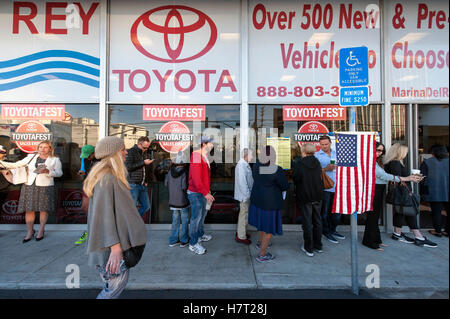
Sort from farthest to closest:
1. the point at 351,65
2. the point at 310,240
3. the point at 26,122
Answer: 1. the point at 26,122
2. the point at 310,240
3. the point at 351,65

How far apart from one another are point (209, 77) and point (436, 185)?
526cm

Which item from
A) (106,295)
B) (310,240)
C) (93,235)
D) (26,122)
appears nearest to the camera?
(93,235)

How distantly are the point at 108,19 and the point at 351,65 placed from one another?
17.7 feet

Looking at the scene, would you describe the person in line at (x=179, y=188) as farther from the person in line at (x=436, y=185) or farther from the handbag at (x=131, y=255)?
the person in line at (x=436, y=185)

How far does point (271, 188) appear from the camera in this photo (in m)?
3.56

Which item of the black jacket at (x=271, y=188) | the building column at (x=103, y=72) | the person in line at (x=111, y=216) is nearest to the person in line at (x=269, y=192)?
the black jacket at (x=271, y=188)

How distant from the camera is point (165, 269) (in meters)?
3.49

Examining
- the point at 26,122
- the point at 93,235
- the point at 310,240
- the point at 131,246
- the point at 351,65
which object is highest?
the point at 351,65

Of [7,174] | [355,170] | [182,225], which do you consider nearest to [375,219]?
[355,170]

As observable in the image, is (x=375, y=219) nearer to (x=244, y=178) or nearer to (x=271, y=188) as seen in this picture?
(x=271, y=188)

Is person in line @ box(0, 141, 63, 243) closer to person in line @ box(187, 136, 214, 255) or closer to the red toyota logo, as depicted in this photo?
person in line @ box(187, 136, 214, 255)

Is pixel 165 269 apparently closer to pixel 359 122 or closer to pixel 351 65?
pixel 351 65

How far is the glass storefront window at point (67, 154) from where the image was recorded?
5.31 m

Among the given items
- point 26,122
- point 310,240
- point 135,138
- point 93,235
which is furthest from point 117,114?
point 310,240
